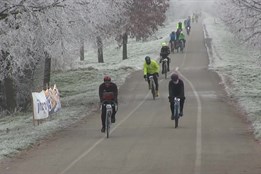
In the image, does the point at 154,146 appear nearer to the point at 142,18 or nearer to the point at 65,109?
the point at 65,109

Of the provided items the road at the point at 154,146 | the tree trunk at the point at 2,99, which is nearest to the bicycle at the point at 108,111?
the road at the point at 154,146

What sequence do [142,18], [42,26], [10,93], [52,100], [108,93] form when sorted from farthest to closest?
[142,18] < [10,93] < [52,100] < [42,26] < [108,93]

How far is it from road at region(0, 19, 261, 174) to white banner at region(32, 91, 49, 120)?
166 centimetres

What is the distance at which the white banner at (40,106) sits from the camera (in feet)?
64.7

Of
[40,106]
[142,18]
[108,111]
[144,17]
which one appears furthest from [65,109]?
[144,17]

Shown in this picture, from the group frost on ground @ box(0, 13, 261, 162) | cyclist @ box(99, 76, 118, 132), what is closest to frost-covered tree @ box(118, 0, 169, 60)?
frost on ground @ box(0, 13, 261, 162)

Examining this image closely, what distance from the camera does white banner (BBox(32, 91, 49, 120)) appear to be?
19723mm

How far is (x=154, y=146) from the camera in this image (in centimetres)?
1373

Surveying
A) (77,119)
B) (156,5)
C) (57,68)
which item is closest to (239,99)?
(77,119)

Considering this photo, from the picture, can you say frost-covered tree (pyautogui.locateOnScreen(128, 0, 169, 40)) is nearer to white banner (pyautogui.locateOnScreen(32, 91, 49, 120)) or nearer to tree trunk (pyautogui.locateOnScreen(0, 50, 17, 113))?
tree trunk (pyautogui.locateOnScreen(0, 50, 17, 113))

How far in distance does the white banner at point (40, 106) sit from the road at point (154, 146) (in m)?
1.66

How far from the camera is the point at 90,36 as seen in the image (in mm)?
26109

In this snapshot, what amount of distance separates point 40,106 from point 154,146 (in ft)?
24.4

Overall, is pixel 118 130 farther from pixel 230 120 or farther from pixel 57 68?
pixel 57 68
